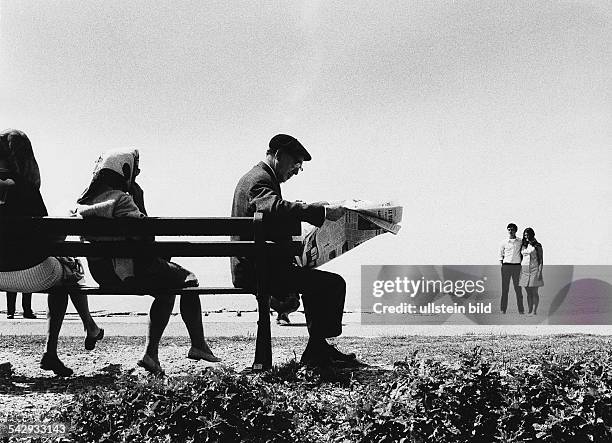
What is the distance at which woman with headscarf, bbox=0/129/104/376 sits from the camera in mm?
4410

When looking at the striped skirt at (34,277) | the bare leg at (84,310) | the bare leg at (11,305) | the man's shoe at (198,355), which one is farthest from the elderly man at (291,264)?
the bare leg at (11,305)

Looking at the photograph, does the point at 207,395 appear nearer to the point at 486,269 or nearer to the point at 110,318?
the point at 110,318

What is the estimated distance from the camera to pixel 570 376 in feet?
10.4

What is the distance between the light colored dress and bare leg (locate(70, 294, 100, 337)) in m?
8.23

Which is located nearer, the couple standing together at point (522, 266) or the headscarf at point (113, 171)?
the headscarf at point (113, 171)

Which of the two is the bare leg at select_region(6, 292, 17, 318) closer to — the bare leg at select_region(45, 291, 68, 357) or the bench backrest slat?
the bare leg at select_region(45, 291, 68, 357)

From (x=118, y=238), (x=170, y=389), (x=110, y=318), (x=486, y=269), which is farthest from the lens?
(x=486, y=269)

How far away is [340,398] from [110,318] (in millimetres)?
7863

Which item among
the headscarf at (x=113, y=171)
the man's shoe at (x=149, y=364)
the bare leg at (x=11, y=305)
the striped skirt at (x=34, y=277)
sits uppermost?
the headscarf at (x=113, y=171)

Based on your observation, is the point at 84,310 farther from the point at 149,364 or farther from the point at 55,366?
the point at 149,364

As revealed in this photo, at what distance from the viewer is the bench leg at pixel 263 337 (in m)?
4.17

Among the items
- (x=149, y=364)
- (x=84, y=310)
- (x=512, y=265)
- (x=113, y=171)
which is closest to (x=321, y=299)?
(x=149, y=364)

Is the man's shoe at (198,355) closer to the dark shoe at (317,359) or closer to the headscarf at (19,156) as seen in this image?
the dark shoe at (317,359)

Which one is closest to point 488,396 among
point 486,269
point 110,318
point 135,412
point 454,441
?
point 454,441
